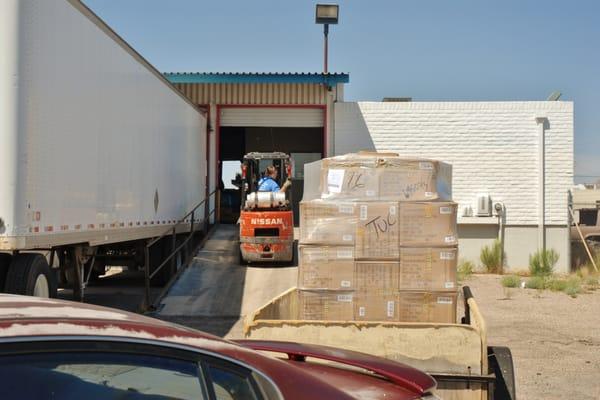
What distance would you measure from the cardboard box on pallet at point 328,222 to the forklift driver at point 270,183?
10333 mm

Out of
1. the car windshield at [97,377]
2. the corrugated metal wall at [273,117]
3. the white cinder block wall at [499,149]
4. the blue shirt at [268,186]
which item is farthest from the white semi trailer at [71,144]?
the white cinder block wall at [499,149]

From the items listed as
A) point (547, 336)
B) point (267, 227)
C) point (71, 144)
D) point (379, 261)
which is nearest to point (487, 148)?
point (267, 227)

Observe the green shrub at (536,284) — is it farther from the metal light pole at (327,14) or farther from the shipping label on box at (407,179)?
the shipping label on box at (407,179)

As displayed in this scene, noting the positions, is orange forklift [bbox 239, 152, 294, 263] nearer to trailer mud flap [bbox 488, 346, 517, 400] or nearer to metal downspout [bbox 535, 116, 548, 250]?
metal downspout [bbox 535, 116, 548, 250]

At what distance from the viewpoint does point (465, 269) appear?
19.5 m

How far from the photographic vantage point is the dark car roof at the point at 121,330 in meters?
2.19

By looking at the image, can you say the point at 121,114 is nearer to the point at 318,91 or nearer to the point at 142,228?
the point at 142,228

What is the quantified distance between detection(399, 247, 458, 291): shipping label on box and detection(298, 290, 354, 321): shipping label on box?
18.9 inches

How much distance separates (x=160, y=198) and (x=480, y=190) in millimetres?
10228

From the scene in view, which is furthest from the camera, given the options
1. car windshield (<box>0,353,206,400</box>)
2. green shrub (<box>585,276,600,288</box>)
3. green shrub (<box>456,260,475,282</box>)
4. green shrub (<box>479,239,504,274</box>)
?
green shrub (<box>479,239,504,274</box>)

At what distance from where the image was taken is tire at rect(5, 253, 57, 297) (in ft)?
25.9

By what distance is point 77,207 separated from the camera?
9180 mm

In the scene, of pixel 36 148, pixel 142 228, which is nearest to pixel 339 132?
pixel 142 228

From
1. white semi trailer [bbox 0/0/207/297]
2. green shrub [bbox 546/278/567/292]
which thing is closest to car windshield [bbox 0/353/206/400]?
white semi trailer [bbox 0/0/207/297]
